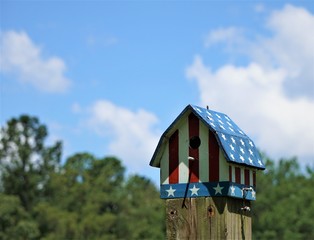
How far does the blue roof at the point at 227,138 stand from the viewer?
6.45 metres

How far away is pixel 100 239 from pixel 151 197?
18570mm

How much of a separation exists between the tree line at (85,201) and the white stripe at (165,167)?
40.7 m

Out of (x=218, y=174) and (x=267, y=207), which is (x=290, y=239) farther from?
(x=218, y=174)

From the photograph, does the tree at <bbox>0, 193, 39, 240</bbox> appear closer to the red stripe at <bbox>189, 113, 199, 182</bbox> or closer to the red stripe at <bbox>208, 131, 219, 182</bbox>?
the red stripe at <bbox>189, 113, 199, 182</bbox>

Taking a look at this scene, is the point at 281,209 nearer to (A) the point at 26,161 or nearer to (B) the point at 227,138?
(A) the point at 26,161

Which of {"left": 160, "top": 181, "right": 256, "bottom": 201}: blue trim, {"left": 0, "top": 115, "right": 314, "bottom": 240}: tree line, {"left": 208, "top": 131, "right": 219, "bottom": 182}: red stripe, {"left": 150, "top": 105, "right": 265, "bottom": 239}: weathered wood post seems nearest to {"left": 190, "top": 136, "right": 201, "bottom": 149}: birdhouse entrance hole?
{"left": 150, "top": 105, "right": 265, "bottom": 239}: weathered wood post

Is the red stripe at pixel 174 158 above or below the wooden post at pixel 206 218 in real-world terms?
above

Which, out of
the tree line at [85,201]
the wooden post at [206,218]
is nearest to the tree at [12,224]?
the tree line at [85,201]

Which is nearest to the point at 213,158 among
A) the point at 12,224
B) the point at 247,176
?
the point at 247,176

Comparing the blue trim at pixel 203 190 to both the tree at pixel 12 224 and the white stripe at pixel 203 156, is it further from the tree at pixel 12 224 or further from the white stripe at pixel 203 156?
the tree at pixel 12 224

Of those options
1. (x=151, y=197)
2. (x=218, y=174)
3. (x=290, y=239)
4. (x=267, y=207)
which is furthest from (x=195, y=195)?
(x=151, y=197)

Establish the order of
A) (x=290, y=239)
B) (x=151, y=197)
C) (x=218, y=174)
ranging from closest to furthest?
(x=218, y=174)
(x=290, y=239)
(x=151, y=197)

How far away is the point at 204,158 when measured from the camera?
6.54 meters

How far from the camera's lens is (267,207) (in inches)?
Answer: 1989
